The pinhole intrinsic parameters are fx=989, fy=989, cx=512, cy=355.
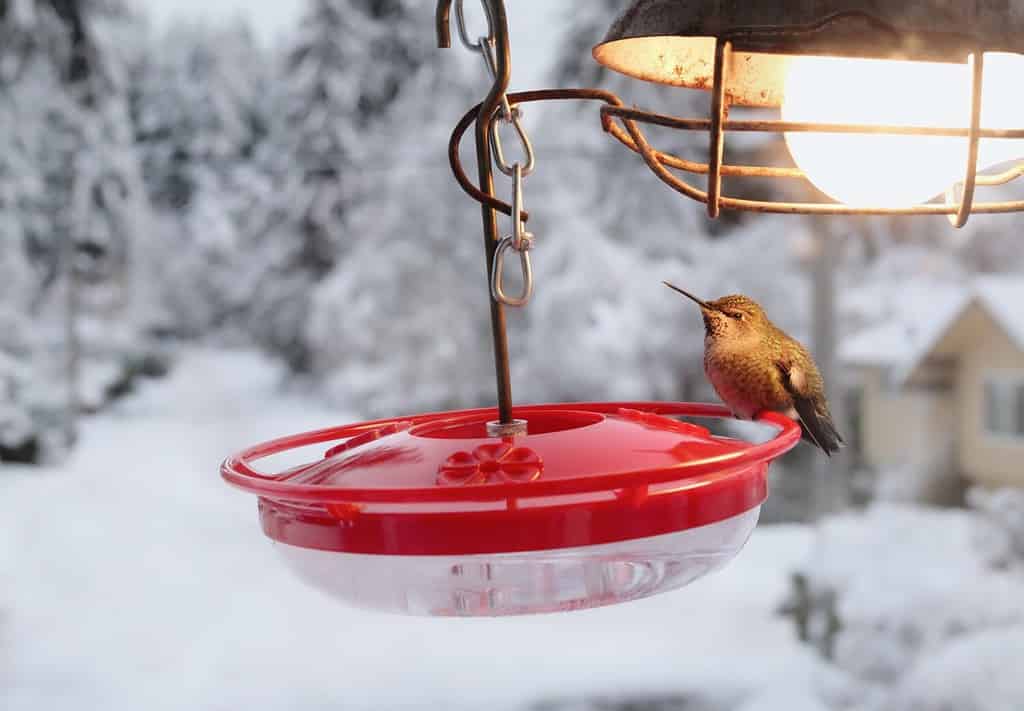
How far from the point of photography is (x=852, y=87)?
2.36 feet

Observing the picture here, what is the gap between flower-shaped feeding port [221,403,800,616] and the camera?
510 mm

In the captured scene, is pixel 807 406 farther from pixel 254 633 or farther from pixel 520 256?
pixel 254 633

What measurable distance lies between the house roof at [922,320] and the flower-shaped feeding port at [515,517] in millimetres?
3591

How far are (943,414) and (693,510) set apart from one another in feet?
12.3

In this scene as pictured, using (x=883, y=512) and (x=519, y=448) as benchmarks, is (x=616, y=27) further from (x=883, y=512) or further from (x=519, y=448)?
(x=883, y=512)

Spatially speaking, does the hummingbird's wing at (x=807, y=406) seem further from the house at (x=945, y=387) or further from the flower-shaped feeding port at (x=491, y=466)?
the house at (x=945, y=387)

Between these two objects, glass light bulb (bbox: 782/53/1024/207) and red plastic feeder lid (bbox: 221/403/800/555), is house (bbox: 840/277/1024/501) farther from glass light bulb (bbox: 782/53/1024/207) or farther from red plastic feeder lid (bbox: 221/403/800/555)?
red plastic feeder lid (bbox: 221/403/800/555)

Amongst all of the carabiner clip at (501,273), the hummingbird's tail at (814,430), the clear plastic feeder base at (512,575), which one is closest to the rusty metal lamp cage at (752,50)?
the carabiner clip at (501,273)

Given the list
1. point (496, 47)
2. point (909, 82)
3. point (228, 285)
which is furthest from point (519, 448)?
point (228, 285)

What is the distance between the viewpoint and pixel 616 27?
2.29ft

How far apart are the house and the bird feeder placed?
11.2 feet

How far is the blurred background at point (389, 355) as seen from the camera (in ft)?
13.0

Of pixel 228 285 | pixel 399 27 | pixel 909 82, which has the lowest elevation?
pixel 228 285

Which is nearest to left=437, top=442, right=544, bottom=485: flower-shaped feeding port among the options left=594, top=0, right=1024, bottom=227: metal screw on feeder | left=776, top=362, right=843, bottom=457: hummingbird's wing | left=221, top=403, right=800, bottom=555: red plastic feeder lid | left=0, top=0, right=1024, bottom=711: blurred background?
left=221, top=403, right=800, bottom=555: red plastic feeder lid
